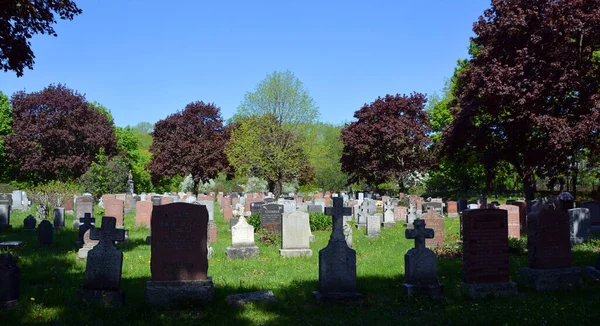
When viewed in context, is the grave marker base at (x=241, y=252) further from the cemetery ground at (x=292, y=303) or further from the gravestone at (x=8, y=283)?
the gravestone at (x=8, y=283)

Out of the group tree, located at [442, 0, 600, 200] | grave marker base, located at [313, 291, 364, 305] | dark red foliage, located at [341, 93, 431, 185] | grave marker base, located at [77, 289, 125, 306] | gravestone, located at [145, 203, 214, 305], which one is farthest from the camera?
dark red foliage, located at [341, 93, 431, 185]

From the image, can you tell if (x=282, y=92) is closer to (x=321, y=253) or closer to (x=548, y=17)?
(x=548, y=17)

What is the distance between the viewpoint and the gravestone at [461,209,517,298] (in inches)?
333

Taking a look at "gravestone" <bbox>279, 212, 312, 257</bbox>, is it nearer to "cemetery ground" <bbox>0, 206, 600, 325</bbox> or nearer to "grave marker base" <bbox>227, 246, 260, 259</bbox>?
"grave marker base" <bbox>227, 246, 260, 259</bbox>

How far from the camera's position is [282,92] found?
138ft

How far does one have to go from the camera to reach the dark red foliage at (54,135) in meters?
46.3

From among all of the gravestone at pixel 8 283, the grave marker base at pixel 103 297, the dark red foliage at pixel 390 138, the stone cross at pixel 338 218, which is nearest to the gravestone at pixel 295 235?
the stone cross at pixel 338 218

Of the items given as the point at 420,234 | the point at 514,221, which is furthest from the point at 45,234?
the point at 514,221

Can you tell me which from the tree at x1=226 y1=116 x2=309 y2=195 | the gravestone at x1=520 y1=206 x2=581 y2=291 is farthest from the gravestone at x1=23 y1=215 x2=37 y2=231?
the tree at x1=226 y1=116 x2=309 y2=195

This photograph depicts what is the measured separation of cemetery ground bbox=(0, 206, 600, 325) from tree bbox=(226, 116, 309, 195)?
2708cm

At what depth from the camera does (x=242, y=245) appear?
43.5 ft

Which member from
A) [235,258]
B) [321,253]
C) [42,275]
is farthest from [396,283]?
[42,275]

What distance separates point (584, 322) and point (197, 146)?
164 ft

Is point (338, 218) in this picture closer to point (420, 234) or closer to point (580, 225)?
point (420, 234)
